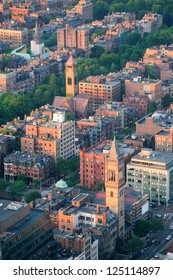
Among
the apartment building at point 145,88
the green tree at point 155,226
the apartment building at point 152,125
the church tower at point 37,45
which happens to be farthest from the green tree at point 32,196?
the church tower at point 37,45

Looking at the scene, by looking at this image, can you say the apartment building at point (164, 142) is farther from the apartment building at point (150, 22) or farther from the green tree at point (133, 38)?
the apartment building at point (150, 22)

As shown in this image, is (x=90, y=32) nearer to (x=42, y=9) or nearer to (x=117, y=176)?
(x=42, y=9)

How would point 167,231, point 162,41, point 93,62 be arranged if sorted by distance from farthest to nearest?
point 162,41, point 93,62, point 167,231

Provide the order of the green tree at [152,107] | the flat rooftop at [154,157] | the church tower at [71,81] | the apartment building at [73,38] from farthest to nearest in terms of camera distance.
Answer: the apartment building at [73,38] < the church tower at [71,81] < the green tree at [152,107] < the flat rooftop at [154,157]

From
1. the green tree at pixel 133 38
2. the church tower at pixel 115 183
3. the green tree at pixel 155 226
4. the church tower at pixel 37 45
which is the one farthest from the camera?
the green tree at pixel 133 38

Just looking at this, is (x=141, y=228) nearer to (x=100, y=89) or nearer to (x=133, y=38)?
(x=100, y=89)

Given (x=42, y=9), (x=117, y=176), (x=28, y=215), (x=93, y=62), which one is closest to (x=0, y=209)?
(x=28, y=215)
